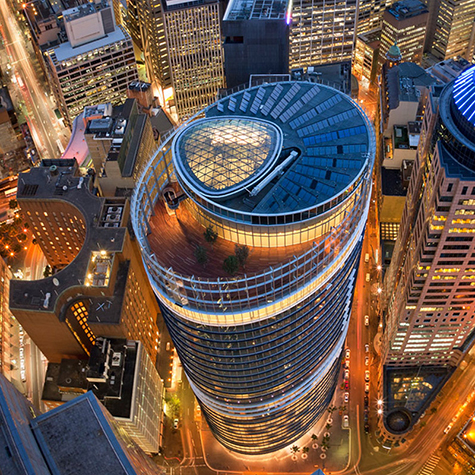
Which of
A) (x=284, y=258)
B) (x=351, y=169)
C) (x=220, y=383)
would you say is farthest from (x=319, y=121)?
(x=220, y=383)

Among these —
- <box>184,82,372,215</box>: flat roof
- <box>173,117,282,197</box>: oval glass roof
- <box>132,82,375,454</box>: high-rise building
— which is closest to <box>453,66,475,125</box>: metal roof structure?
<box>132,82,375,454</box>: high-rise building

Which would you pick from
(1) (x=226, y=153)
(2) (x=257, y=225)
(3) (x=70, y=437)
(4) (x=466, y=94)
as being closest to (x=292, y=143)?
(1) (x=226, y=153)

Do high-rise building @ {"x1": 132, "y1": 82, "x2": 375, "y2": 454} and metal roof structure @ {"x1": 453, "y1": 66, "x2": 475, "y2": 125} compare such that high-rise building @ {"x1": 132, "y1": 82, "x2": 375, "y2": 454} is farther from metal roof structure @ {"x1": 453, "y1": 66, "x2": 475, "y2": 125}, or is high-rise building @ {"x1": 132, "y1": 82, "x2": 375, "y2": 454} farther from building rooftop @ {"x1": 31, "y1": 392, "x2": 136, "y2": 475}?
building rooftop @ {"x1": 31, "y1": 392, "x2": 136, "y2": 475}

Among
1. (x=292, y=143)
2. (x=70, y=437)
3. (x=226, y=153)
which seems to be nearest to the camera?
Result: (x=70, y=437)

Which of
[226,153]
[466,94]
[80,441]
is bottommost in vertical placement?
[80,441]

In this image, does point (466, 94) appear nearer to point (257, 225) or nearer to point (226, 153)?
point (226, 153)

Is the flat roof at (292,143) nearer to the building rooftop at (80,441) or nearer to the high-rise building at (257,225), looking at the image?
the high-rise building at (257,225)

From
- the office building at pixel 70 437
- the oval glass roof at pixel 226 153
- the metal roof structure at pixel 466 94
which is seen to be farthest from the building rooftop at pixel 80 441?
the metal roof structure at pixel 466 94
